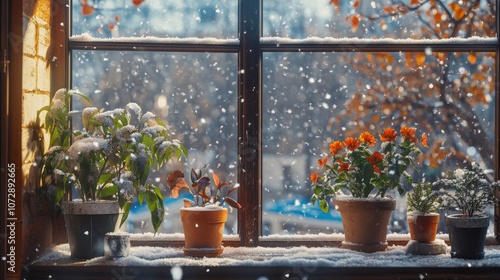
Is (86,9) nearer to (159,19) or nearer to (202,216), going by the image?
(159,19)

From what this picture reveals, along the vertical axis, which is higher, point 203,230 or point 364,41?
point 364,41

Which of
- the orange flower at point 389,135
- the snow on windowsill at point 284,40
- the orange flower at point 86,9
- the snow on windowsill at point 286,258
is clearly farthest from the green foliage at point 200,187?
the orange flower at point 86,9

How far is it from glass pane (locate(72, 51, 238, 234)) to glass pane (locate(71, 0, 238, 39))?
0.12 metres

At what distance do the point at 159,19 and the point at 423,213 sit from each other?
1599 mm

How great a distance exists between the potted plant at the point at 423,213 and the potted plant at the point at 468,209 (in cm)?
6

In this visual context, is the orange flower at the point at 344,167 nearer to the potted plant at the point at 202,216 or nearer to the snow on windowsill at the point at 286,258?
the snow on windowsill at the point at 286,258

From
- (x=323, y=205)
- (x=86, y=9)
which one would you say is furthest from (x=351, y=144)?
(x=86, y=9)

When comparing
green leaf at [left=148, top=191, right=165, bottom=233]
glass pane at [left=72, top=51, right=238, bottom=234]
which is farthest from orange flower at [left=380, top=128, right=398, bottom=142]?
green leaf at [left=148, top=191, right=165, bottom=233]

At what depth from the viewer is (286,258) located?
3334 mm

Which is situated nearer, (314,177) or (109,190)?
(109,190)

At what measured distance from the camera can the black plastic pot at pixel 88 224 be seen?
3.36 metres

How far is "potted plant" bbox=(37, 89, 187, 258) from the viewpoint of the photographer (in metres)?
3.34

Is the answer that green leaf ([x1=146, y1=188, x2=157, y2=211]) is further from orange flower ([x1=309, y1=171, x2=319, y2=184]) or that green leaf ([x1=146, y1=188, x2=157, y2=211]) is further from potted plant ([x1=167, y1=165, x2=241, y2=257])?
orange flower ([x1=309, y1=171, x2=319, y2=184])

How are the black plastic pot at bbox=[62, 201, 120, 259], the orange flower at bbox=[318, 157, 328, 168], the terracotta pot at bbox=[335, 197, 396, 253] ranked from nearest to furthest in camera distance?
the black plastic pot at bbox=[62, 201, 120, 259] → the terracotta pot at bbox=[335, 197, 396, 253] → the orange flower at bbox=[318, 157, 328, 168]
